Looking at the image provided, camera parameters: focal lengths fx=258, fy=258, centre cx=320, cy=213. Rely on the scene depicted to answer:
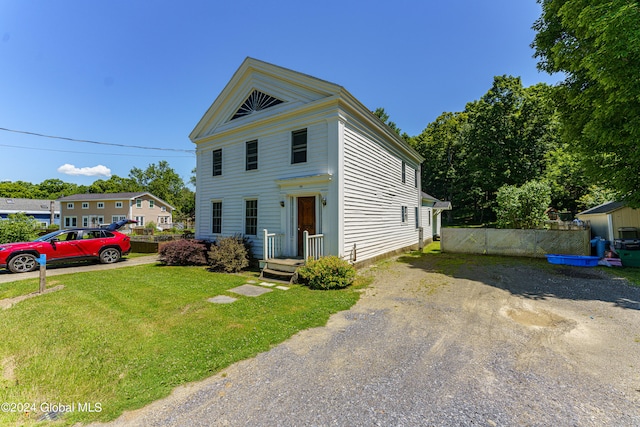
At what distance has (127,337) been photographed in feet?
13.6

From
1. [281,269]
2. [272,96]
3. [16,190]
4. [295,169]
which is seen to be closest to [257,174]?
[295,169]

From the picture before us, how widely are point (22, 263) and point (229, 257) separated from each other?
7.83 metres

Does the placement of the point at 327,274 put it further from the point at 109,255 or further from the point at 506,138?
the point at 506,138

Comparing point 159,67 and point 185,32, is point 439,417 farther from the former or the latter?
point 159,67

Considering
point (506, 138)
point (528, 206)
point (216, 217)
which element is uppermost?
point (506, 138)

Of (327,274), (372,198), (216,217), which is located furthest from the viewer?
(216,217)

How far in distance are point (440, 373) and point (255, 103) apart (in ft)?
36.5

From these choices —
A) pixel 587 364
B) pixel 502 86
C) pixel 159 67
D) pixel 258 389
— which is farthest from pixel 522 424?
pixel 502 86

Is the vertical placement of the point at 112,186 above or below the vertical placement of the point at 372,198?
above

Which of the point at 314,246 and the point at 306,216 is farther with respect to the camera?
the point at 306,216

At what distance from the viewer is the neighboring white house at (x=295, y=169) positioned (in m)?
8.73

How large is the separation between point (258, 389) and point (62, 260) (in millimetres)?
12276

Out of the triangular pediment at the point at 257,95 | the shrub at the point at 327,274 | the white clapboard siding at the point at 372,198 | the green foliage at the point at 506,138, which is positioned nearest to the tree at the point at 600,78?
the white clapboard siding at the point at 372,198

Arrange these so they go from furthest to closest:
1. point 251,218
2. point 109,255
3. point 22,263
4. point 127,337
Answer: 1. point 109,255
2. point 251,218
3. point 22,263
4. point 127,337
